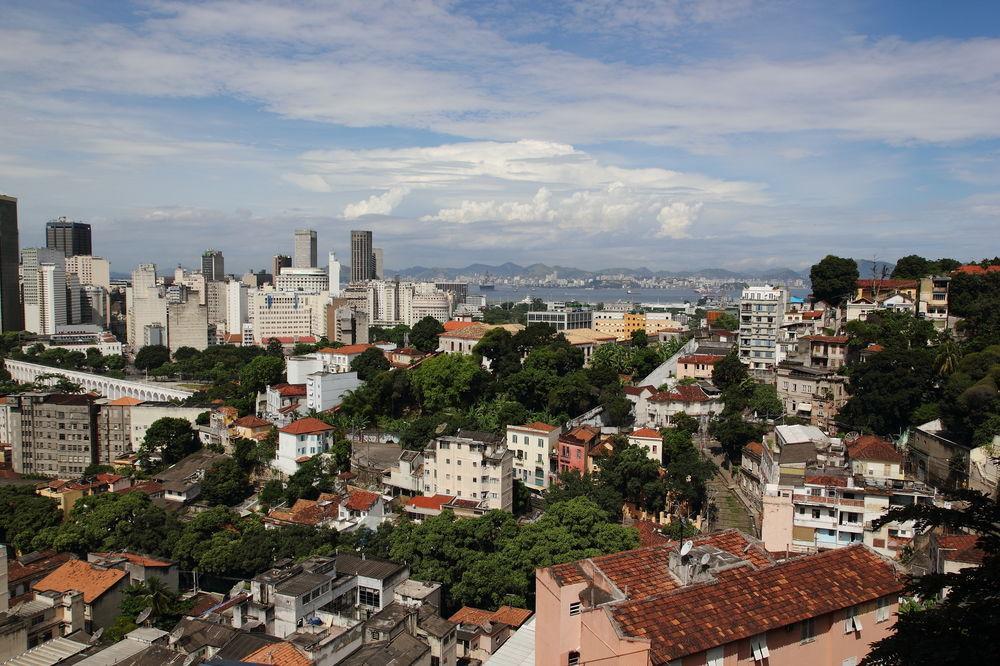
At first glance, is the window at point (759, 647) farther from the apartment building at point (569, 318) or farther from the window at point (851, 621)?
the apartment building at point (569, 318)

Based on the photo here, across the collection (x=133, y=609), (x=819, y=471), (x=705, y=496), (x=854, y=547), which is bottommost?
(x=133, y=609)

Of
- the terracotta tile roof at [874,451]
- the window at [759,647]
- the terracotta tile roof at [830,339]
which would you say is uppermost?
the terracotta tile roof at [830,339]

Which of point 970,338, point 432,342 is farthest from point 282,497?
point 970,338

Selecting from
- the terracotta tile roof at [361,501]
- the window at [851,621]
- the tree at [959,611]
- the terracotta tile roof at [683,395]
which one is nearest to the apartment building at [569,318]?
the terracotta tile roof at [683,395]

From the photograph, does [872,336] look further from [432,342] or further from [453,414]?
[432,342]

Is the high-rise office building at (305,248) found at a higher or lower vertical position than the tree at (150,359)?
higher
